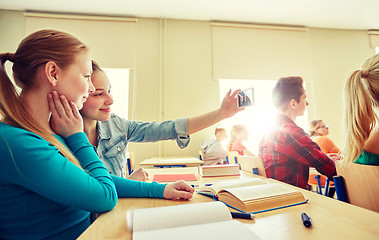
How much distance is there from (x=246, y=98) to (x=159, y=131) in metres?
0.55

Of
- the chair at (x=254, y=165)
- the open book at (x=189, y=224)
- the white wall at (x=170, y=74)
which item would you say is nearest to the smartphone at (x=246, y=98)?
the chair at (x=254, y=165)

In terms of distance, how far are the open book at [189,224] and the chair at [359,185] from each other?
73 centimetres

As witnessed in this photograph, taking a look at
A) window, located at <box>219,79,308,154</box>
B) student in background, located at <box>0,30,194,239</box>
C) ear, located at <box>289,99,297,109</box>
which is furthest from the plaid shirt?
window, located at <box>219,79,308,154</box>

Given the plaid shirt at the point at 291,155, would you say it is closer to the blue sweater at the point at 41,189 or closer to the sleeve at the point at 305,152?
the sleeve at the point at 305,152

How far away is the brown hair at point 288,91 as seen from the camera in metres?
1.88

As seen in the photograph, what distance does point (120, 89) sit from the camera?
4.34m

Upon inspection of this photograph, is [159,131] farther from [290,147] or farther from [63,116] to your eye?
[290,147]

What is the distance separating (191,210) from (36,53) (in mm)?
685

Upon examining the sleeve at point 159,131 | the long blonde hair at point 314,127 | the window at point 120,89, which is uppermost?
the window at point 120,89

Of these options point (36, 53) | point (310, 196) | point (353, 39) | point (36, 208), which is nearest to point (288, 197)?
point (310, 196)

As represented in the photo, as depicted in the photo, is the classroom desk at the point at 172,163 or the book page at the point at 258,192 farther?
the classroom desk at the point at 172,163

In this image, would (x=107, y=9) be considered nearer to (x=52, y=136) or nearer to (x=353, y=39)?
(x=52, y=136)

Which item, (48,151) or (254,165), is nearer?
(48,151)

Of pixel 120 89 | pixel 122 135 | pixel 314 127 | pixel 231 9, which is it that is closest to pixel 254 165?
pixel 122 135
